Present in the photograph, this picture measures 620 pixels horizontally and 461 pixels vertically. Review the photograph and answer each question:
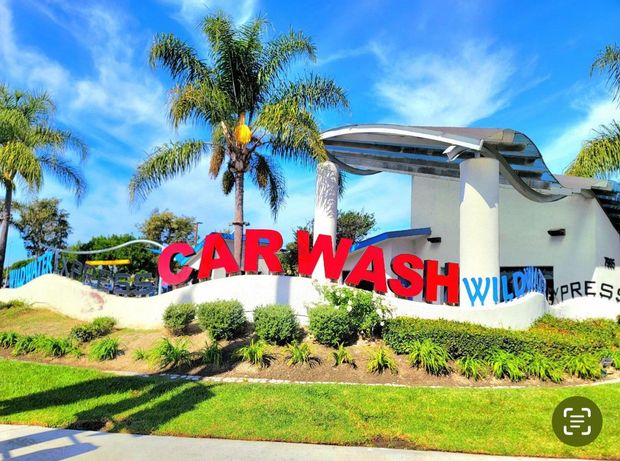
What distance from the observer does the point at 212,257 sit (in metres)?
13.1

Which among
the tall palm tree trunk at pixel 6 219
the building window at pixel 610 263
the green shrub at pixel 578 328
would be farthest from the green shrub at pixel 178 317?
the building window at pixel 610 263

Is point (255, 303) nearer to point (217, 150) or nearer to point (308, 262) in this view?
point (308, 262)

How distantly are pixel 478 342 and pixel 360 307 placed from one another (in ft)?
9.07

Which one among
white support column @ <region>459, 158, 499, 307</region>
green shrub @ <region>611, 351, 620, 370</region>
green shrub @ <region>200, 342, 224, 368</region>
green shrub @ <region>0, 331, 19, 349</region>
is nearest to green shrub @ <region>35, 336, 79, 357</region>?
green shrub @ <region>0, 331, 19, 349</region>

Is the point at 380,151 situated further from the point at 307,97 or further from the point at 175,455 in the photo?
the point at 175,455

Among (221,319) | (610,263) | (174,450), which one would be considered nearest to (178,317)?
(221,319)

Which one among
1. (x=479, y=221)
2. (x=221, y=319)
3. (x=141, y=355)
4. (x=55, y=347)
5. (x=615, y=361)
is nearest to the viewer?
(x=615, y=361)

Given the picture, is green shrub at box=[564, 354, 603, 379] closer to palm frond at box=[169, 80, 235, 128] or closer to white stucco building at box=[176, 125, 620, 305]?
white stucco building at box=[176, 125, 620, 305]

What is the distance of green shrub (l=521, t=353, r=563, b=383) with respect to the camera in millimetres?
9594

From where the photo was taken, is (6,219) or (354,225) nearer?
(6,219)

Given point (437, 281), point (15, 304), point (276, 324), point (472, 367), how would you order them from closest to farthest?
point (472, 367)
point (276, 324)
point (437, 281)
point (15, 304)

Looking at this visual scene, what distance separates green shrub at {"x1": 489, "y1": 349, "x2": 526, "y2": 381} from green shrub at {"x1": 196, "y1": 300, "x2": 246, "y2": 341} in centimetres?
582

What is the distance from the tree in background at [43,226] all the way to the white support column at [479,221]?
40.5 metres

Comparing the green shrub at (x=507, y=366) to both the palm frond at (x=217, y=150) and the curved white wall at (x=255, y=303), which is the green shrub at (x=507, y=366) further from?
the palm frond at (x=217, y=150)
